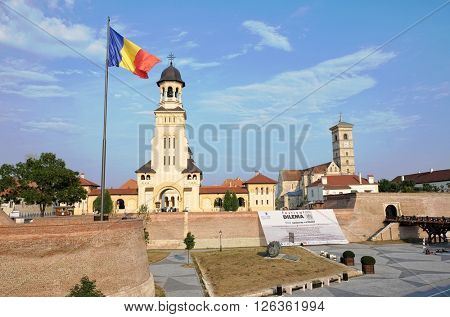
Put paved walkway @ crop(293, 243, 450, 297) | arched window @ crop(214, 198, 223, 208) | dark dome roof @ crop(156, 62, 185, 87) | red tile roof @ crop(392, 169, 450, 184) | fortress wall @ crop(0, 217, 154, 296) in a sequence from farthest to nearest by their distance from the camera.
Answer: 1. red tile roof @ crop(392, 169, 450, 184)
2. dark dome roof @ crop(156, 62, 185, 87)
3. arched window @ crop(214, 198, 223, 208)
4. paved walkway @ crop(293, 243, 450, 297)
5. fortress wall @ crop(0, 217, 154, 296)

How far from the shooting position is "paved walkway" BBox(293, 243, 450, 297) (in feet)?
67.9

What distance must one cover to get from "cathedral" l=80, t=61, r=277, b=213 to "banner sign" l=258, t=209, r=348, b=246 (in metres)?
15.0

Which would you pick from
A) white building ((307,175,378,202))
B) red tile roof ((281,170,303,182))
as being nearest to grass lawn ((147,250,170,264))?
white building ((307,175,378,202))

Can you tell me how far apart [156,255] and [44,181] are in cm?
1315

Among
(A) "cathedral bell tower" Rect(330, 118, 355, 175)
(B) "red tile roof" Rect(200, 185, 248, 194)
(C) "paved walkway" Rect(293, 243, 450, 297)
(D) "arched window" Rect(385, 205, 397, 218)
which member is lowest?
(C) "paved walkway" Rect(293, 243, 450, 297)

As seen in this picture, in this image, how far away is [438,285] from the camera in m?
21.6

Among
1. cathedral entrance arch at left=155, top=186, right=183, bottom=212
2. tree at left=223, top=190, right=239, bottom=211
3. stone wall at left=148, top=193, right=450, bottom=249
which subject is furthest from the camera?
cathedral entrance arch at left=155, top=186, right=183, bottom=212

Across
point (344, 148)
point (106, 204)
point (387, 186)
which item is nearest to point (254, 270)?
point (106, 204)

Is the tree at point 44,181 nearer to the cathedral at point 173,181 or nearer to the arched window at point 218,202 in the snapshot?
the cathedral at point 173,181

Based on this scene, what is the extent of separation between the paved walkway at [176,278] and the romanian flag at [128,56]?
1336cm

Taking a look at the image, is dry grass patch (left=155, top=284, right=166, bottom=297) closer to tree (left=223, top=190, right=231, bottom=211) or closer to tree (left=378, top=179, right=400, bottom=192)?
tree (left=223, top=190, right=231, bottom=211)

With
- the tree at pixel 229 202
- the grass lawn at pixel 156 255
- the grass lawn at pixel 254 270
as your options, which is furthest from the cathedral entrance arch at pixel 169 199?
the grass lawn at pixel 254 270

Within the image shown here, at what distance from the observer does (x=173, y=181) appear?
5612 cm

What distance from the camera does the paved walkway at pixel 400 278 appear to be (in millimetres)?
20697
